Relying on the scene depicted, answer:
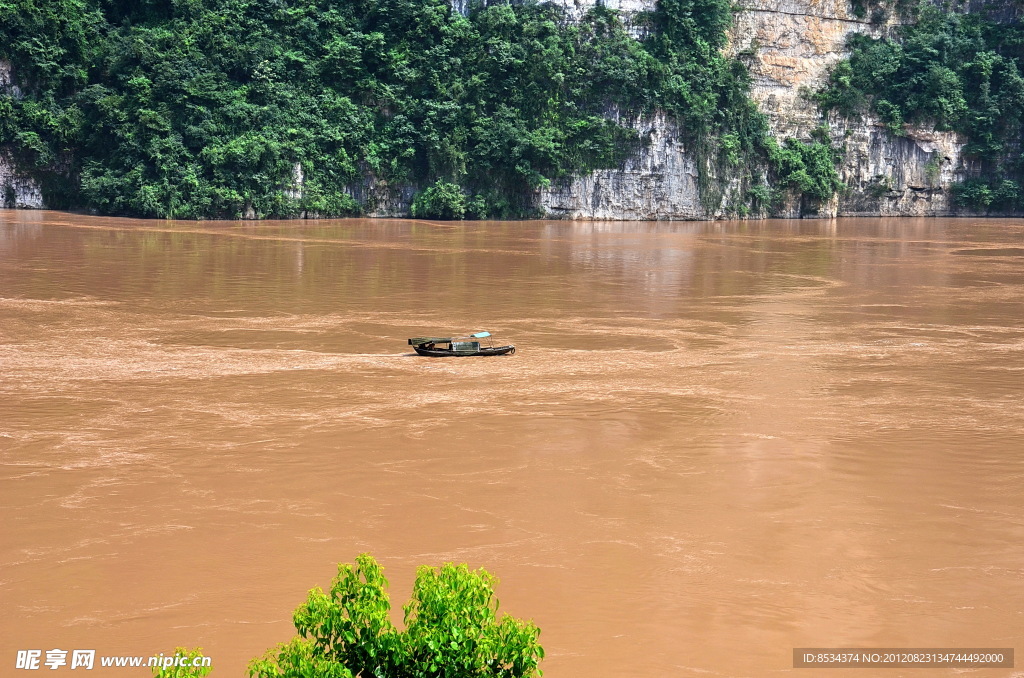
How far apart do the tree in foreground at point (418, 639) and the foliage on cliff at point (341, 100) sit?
38267 millimetres

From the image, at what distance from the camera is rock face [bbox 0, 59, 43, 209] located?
41.3 metres

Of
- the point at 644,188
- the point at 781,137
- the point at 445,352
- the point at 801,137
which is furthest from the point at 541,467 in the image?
the point at 801,137

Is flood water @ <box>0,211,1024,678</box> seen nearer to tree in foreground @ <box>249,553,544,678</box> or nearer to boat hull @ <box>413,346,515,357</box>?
boat hull @ <box>413,346,515,357</box>

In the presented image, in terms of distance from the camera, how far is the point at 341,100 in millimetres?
43438

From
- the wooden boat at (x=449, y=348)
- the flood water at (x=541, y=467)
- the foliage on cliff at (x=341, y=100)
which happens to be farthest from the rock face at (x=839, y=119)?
the wooden boat at (x=449, y=348)

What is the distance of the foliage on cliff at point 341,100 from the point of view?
40594 millimetres

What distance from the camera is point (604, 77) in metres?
45.2

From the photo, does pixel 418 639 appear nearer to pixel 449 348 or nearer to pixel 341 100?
pixel 449 348

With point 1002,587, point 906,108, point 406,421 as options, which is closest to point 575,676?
point 1002,587

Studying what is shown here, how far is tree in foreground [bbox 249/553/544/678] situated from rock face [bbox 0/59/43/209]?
42.5 metres

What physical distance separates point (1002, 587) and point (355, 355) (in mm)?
8549

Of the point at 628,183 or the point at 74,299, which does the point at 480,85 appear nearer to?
the point at 628,183

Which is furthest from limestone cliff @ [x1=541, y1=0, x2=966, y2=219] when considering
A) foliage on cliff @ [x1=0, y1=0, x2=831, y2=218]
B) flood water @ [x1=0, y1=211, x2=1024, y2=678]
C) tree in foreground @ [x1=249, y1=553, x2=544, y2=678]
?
tree in foreground @ [x1=249, y1=553, x2=544, y2=678]

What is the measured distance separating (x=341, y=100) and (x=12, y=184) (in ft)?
42.2
